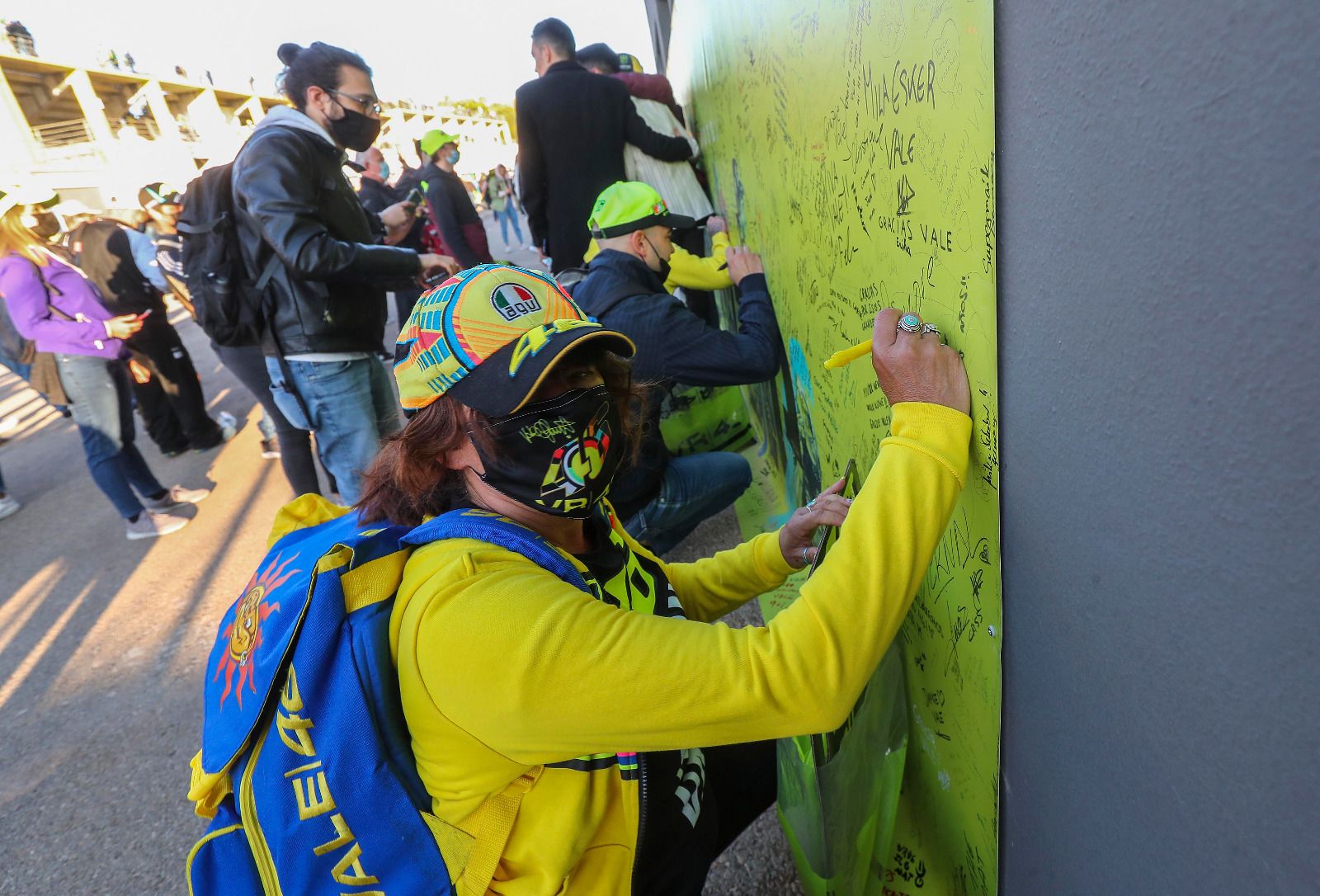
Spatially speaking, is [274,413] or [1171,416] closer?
[1171,416]

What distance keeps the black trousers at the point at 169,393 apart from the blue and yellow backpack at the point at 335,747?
201 inches

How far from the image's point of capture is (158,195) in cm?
520

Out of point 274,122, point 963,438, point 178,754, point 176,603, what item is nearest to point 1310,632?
point 963,438

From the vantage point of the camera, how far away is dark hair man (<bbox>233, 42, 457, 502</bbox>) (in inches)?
106

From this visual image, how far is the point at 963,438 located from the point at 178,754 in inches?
121

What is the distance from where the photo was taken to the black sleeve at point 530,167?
12.9 feet

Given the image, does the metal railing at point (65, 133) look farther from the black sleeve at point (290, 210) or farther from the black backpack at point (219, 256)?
the black sleeve at point (290, 210)

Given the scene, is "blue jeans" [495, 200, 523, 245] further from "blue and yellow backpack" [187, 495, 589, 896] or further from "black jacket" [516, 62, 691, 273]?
"blue and yellow backpack" [187, 495, 589, 896]

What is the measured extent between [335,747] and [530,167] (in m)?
3.59

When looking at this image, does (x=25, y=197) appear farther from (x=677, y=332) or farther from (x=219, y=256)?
(x=677, y=332)

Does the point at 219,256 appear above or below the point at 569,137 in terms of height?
below

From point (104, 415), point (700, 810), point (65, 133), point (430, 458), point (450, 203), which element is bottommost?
point (700, 810)

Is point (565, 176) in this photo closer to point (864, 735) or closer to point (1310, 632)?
point (864, 735)

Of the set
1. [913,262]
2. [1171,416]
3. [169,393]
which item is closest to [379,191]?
[169,393]
